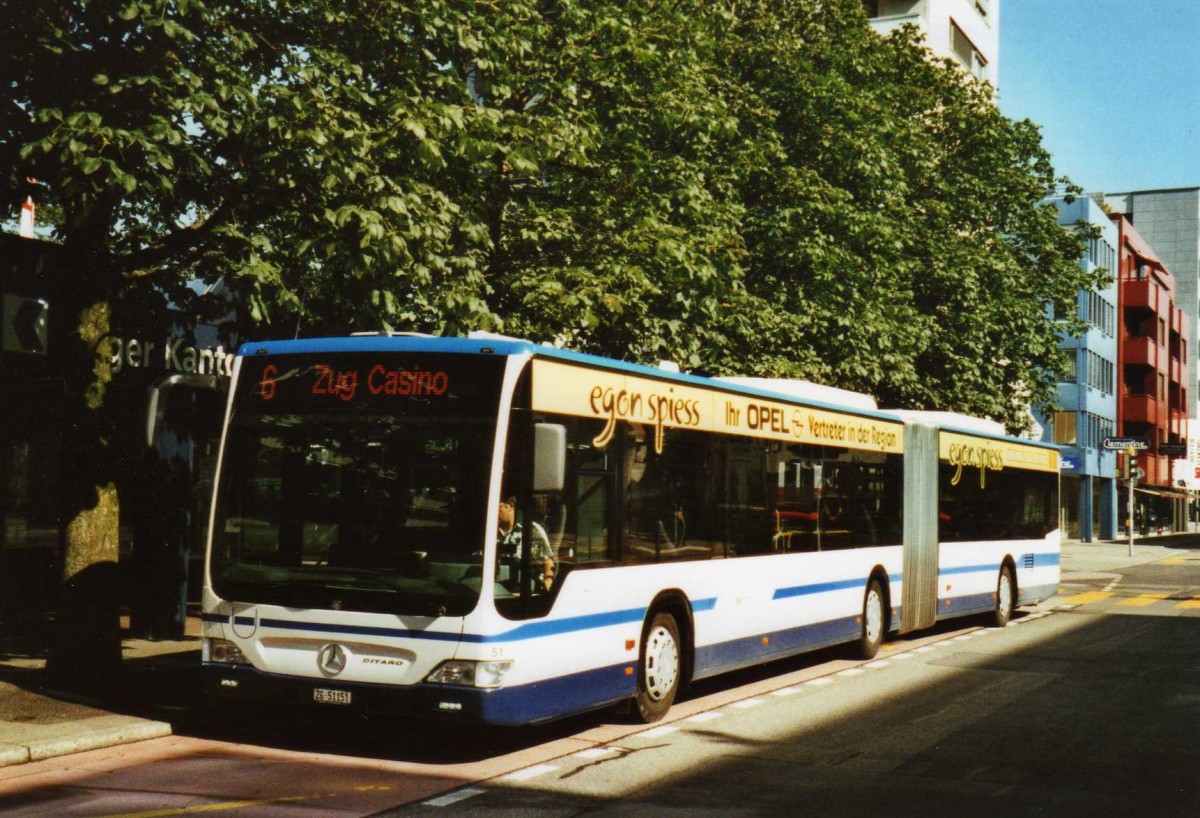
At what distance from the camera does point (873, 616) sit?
53.6ft

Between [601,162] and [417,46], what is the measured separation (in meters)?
5.44

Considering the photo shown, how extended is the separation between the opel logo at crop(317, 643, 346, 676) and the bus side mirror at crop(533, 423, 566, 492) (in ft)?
5.38

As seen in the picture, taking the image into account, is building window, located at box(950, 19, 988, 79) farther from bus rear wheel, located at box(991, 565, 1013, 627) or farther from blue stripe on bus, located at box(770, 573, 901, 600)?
blue stripe on bus, located at box(770, 573, 901, 600)

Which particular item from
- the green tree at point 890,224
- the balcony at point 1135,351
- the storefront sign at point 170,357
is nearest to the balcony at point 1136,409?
the balcony at point 1135,351

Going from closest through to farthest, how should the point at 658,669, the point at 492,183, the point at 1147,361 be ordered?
1. the point at 658,669
2. the point at 492,183
3. the point at 1147,361

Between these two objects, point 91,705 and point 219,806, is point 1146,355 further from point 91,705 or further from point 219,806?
point 219,806

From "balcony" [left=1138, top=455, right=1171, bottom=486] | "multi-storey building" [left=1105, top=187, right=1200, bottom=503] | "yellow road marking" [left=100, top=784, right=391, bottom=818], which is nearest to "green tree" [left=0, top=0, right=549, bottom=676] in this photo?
"yellow road marking" [left=100, top=784, right=391, bottom=818]

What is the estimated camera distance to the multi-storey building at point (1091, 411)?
7012 centimetres

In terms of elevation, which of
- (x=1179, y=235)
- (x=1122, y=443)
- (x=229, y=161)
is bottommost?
(x=1122, y=443)

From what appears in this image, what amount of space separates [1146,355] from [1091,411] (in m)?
11.9

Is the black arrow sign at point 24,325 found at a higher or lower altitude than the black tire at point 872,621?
higher

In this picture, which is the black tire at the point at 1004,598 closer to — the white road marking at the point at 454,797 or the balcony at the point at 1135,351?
the white road marking at the point at 454,797

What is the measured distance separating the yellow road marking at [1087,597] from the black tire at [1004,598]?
5.70 metres

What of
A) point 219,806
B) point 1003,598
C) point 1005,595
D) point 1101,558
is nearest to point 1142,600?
point 1005,595
